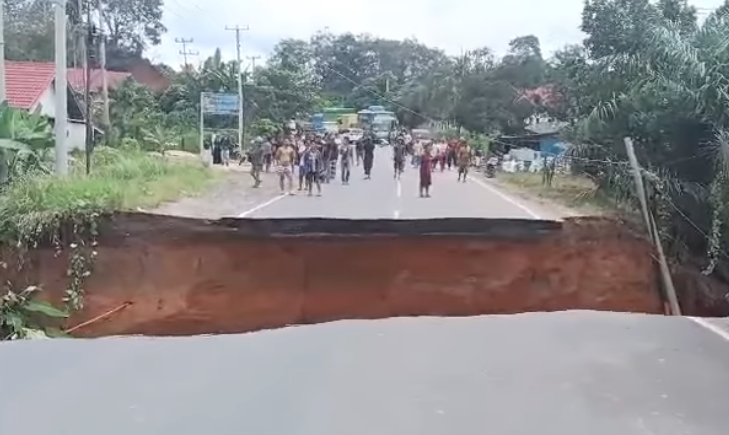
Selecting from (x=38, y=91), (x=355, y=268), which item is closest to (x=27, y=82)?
Answer: (x=38, y=91)

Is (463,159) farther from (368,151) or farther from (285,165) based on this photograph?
(285,165)

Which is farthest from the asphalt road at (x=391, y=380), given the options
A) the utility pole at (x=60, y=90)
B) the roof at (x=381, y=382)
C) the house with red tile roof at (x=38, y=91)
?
the house with red tile roof at (x=38, y=91)

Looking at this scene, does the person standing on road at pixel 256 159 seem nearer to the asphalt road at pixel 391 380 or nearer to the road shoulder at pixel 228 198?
the road shoulder at pixel 228 198

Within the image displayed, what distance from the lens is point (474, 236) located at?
46.5 feet

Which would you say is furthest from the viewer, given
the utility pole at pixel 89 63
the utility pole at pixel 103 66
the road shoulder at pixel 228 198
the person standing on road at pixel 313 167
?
the utility pole at pixel 103 66

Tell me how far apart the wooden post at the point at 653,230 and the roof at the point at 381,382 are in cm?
494

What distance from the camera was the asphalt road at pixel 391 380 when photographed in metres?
4.50

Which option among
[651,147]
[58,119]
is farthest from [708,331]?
[58,119]

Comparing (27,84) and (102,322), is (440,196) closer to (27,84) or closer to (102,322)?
(102,322)

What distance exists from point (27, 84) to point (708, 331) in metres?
18.8

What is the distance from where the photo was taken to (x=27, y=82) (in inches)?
841

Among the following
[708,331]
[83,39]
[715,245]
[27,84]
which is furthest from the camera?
[27,84]

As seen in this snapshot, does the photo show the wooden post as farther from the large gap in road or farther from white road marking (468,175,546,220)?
white road marking (468,175,546,220)

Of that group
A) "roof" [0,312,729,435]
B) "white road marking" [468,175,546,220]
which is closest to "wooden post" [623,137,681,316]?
"white road marking" [468,175,546,220]
